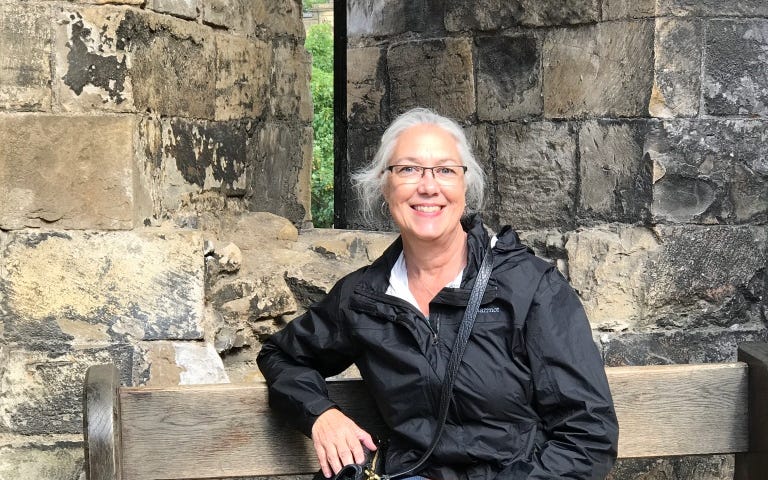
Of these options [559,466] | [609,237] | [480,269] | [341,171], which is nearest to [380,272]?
[480,269]

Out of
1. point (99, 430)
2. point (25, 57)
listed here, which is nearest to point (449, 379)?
point (99, 430)

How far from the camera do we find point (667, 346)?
3723 millimetres

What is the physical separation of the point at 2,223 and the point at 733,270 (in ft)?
7.27

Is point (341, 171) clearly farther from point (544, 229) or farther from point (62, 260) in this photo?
point (62, 260)

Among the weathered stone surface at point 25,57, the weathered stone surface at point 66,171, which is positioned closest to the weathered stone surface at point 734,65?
the weathered stone surface at point 66,171

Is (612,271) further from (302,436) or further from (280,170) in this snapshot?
(302,436)

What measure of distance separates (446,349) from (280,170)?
2.05 meters

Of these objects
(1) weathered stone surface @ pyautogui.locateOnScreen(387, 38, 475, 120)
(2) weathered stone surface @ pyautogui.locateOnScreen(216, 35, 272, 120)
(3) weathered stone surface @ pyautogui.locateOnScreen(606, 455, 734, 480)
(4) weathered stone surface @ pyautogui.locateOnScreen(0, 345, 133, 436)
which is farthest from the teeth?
(1) weathered stone surface @ pyautogui.locateOnScreen(387, 38, 475, 120)

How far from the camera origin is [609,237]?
12.2 feet

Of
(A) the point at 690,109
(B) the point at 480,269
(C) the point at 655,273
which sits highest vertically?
(A) the point at 690,109

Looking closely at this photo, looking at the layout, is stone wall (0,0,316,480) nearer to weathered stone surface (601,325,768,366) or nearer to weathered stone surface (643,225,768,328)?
weathered stone surface (601,325,768,366)

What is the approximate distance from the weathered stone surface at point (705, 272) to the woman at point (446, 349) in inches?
52.3

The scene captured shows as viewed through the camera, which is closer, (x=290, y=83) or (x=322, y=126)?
(x=290, y=83)

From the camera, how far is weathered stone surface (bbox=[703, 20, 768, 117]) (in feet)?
11.8
